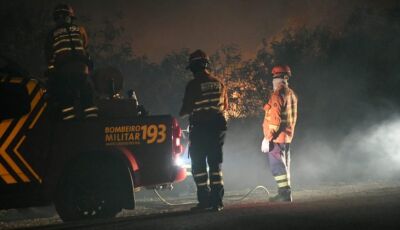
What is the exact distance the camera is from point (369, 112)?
19203 millimetres

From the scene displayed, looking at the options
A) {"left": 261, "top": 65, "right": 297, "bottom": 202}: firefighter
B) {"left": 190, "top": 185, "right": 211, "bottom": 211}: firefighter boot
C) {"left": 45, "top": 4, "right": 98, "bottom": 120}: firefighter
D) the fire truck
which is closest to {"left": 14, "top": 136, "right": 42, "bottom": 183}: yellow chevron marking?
the fire truck

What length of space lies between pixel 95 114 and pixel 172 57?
3897 centimetres

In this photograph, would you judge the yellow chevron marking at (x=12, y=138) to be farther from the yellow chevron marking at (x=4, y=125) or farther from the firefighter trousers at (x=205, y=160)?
the firefighter trousers at (x=205, y=160)

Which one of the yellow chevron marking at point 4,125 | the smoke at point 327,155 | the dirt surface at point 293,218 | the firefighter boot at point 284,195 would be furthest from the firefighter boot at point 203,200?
the smoke at point 327,155

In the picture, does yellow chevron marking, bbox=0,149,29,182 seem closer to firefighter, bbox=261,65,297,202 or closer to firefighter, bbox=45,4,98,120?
firefighter, bbox=45,4,98,120

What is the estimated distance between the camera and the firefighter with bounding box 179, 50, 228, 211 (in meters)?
8.16

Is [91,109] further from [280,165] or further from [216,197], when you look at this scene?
[280,165]

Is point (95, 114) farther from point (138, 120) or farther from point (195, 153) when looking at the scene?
point (195, 153)

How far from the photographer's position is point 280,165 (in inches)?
369

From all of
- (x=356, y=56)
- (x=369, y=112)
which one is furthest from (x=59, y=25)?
(x=356, y=56)

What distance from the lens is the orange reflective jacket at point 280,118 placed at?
9477 millimetres

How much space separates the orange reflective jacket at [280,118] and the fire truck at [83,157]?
2442 mm

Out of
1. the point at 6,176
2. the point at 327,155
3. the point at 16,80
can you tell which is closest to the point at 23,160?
the point at 6,176

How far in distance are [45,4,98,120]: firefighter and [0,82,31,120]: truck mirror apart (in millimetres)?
895
